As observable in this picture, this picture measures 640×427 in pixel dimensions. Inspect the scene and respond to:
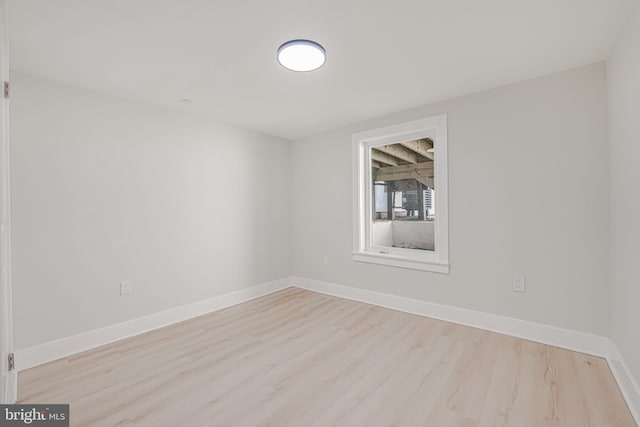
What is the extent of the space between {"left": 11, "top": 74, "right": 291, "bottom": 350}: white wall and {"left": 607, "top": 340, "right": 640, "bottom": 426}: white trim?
3.54 meters

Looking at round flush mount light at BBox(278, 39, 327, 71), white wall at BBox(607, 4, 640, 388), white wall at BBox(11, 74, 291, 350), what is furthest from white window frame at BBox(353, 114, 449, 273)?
round flush mount light at BBox(278, 39, 327, 71)

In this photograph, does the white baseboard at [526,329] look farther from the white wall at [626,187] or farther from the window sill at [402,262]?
the window sill at [402,262]

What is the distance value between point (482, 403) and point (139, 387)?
2.22m

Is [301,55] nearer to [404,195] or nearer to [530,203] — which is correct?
[404,195]

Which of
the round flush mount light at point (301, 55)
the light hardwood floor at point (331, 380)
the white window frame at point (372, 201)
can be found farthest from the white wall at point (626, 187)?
the round flush mount light at point (301, 55)

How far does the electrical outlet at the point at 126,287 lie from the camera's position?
2.75 m

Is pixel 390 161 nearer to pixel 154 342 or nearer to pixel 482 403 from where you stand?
pixel 482 403

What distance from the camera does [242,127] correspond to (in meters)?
3.82

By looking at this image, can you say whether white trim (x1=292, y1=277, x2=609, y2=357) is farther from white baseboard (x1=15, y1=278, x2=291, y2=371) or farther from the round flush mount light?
the round flush mount light

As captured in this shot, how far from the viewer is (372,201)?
12.7ft

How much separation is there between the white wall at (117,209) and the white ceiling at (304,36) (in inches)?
14.3

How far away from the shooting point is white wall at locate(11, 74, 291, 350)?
227 centimetres

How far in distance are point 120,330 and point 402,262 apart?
2950 millimetres

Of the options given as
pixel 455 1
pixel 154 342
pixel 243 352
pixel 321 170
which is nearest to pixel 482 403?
pixel 243 352
